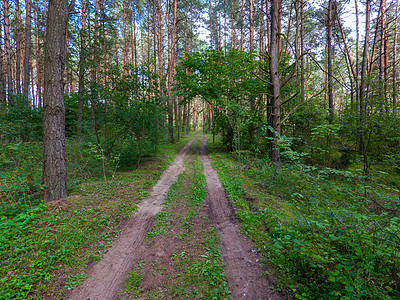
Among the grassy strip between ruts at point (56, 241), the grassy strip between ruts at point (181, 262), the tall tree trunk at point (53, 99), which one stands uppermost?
the tall tree trunk at point (53, 99)

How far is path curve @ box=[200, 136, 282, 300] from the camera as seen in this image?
2676 millimetres

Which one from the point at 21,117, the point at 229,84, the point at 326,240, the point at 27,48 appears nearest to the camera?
the point at 326,240

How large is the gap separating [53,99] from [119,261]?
474 centimetres

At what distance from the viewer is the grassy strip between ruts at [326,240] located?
2250mm

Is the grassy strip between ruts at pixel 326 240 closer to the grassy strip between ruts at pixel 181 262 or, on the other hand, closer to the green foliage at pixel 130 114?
the grassy strip between ruts at pixel 181 262

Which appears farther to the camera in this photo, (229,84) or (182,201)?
(229,84)

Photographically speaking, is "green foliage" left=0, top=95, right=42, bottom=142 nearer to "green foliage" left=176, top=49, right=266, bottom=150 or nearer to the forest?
the forest

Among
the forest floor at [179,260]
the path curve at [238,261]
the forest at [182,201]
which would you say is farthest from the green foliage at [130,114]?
the path curve at [238,261]

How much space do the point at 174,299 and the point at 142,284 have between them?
63cm

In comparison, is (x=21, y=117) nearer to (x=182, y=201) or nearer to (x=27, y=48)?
(x=27, y=48)

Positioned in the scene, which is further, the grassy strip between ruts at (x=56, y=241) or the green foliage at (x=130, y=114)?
the green foliage at (x=130, y=114)

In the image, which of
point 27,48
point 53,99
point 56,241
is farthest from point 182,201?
point 27,48

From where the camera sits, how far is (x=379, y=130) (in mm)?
8375

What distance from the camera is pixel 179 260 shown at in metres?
3.39
